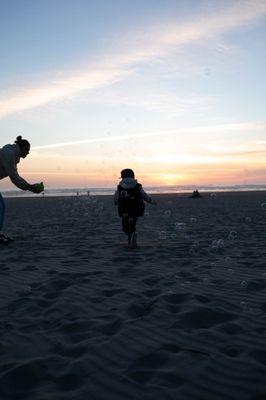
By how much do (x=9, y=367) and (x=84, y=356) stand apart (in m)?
0.63

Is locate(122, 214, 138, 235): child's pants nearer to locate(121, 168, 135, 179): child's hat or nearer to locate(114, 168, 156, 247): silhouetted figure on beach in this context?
locate(114, 168, 156, 247): silhouetted figure on beach

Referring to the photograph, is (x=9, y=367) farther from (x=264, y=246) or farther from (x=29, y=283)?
(x=264, y=246)

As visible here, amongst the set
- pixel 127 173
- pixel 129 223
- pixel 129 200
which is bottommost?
pixel 129 223

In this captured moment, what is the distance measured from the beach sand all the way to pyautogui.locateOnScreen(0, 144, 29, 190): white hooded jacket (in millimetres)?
2291

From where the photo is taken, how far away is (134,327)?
4.72m

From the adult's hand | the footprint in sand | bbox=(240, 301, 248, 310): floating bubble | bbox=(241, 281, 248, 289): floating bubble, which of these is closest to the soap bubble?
bbox=(241, 281, 248, 289): floating bubble

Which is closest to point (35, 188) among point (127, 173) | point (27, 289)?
point (127, 173)

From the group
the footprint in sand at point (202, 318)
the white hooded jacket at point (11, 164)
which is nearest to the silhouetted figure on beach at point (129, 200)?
the white hooded jacket at point (11, 164)

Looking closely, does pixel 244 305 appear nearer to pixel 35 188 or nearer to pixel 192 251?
pixel 192 251

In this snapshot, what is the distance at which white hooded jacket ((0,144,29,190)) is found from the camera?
10.8 m

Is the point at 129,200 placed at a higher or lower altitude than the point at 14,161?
lower

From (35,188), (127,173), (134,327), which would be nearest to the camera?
(134,327)

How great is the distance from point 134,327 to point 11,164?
720cm

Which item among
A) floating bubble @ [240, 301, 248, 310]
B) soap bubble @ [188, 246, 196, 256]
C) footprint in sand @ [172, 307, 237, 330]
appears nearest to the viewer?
footprint in sand @ [172, 307, 237, 330]
